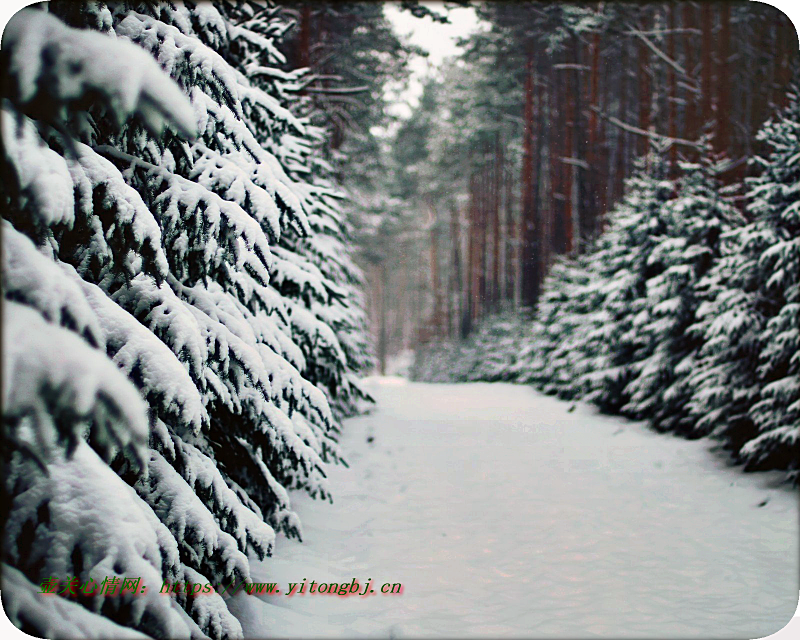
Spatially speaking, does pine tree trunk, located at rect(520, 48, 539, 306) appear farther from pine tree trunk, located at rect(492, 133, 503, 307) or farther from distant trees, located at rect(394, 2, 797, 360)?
pine tree trunk, located at rect(492, 133, 503, 307)

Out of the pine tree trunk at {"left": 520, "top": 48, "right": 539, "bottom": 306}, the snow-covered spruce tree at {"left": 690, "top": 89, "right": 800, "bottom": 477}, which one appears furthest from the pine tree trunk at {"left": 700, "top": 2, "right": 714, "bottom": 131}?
the pine tree trunk at {"left": 520, "top": 48, "right": 539, "bottom": 306}

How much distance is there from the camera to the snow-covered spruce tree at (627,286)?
768cm

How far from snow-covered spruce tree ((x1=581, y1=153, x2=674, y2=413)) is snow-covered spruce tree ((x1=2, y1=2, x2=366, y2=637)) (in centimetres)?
590

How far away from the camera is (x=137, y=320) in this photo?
6.57 feet

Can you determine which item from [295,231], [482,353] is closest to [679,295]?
[295,231]

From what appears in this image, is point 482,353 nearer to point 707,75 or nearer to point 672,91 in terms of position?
point 672,91

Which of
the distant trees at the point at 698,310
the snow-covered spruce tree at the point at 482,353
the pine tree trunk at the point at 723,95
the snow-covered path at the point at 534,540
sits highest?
the pine tree trunk at the point at 723,95

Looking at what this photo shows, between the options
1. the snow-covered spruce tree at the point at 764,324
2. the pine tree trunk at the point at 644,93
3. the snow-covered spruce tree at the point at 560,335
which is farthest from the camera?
the pine tree trunk at the point at 644,93

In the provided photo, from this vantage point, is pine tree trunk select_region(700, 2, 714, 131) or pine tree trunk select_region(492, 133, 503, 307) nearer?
pine tree trunk select_region(700, 2, 714, 131)

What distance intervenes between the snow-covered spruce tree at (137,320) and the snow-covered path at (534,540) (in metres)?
0.58

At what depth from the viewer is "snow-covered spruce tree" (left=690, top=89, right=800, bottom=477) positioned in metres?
4.81

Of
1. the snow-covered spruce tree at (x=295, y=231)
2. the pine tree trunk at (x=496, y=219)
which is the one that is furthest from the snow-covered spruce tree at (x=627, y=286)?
the pine tree trunk at (x=496, y=219)

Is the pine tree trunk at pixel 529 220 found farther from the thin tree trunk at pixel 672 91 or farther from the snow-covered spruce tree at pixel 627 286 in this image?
the snow-covered spruce tree at pixel 627 286

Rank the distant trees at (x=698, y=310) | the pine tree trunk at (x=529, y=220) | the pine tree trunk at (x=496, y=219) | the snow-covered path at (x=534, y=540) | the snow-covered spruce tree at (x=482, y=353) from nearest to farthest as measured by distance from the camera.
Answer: the snow-covered path at (x=534, y=540) < the distant trees at (x=698, y=310) < the pine tree trunk at (x=529, y=220) < the snow-covered spruce tree at (x=482, y=353) < the pine tree trunk at (x=496, y=219)
